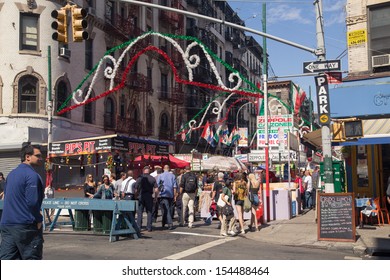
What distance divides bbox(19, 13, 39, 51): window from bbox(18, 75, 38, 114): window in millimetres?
1708

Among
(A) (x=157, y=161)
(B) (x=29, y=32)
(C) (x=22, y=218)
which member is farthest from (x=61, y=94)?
(C) (x=22, y=218)

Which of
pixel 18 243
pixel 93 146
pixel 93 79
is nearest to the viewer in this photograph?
pixel 18 243

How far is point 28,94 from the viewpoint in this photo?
2562 centimetres

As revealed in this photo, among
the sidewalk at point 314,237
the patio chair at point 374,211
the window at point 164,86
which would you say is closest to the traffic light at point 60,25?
the sidewalk at point 314,237

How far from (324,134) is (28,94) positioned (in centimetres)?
1848

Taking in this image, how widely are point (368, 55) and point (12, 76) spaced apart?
18039 mm

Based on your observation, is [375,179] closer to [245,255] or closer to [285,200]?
[285,200]

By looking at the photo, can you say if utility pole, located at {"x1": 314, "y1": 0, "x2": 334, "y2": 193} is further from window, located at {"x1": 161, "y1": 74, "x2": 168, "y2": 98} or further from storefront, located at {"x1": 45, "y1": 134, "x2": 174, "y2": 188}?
window, located at {"x1": 161, "y1": 74, "x2": 168, "y2": 98}

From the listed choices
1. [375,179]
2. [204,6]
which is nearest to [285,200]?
[375,179]

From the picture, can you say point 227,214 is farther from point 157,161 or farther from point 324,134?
point 157,161

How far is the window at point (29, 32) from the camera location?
25.5 m

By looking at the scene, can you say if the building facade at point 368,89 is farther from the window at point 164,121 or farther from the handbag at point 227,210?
the window at point 164,121

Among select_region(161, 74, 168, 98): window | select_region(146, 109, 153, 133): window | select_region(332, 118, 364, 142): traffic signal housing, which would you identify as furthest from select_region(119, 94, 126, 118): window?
select_region(332, 118, 364, 142): traffic signal housing

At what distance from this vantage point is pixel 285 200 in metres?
17.0
